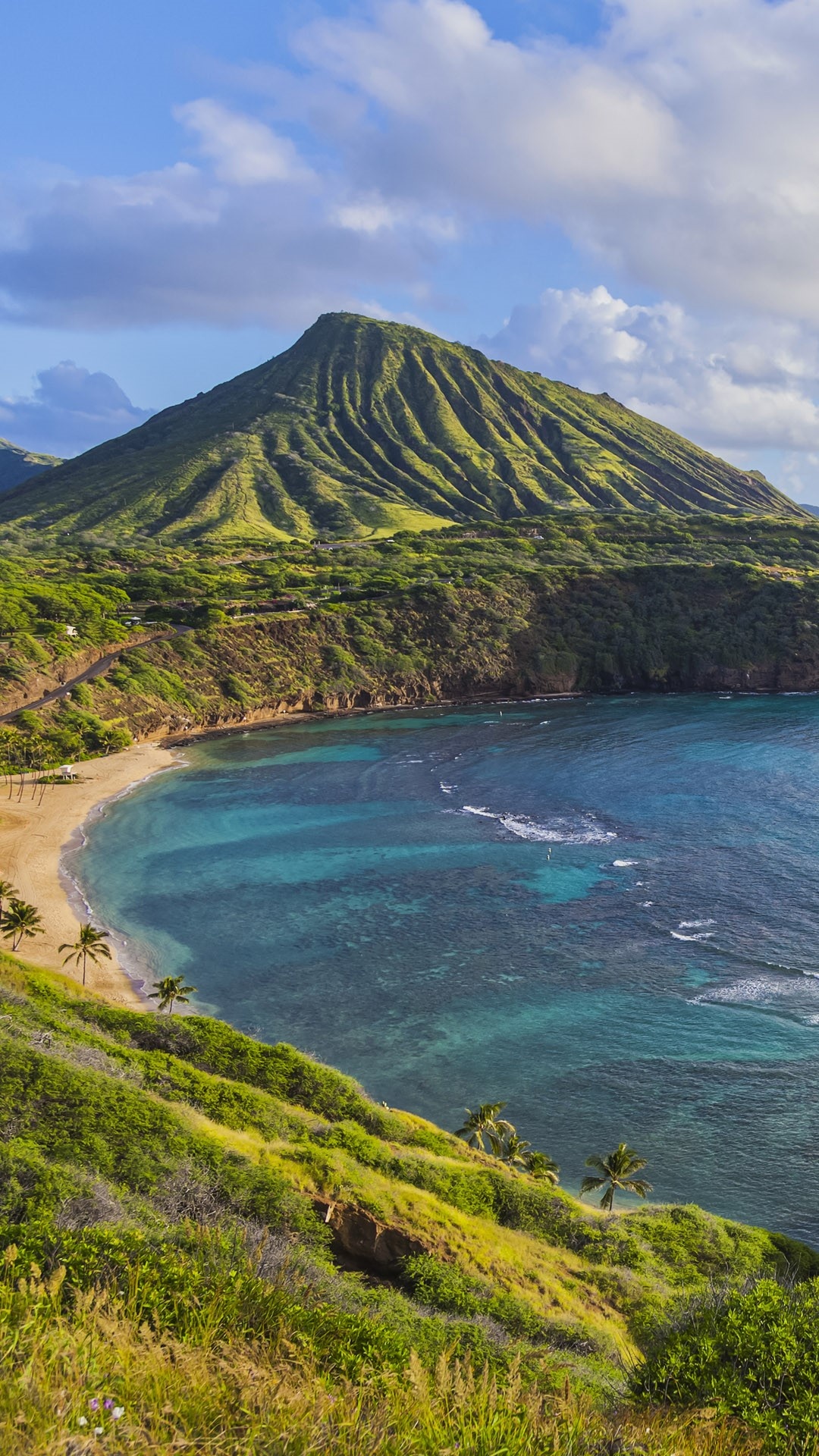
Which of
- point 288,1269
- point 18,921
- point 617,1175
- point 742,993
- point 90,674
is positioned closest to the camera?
point 288,1269

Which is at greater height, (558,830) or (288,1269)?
(288,1269)

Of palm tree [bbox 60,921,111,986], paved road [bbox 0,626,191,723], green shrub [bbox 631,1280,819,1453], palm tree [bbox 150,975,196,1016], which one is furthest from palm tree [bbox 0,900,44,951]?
paved road [bbox 0,626,191,723]

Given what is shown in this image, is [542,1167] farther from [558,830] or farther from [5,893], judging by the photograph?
[558,830]

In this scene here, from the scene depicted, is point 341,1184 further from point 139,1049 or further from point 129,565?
point 129,565

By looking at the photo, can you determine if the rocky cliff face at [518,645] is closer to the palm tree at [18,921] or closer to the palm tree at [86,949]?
the palm tree at [18,921]

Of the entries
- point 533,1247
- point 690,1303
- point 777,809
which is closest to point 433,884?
point 777,809

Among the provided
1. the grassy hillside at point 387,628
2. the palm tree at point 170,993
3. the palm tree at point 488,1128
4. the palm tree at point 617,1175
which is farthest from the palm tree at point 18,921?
the grassy hillside at point 387,628

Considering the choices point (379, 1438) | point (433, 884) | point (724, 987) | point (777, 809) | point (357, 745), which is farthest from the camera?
point (357, 745)

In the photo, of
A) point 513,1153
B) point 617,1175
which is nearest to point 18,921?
point 513,1153
